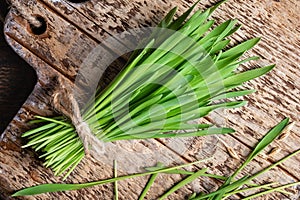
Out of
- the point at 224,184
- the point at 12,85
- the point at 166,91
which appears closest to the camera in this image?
the point at 166,91

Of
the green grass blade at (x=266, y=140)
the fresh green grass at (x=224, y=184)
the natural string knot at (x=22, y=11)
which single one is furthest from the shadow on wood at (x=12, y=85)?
the green grass blade at (x=266, y=140)

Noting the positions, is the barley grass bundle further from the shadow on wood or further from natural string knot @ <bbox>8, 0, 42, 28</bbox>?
natural string knot @ <bbox>8, 0, 42, 28</bbox>

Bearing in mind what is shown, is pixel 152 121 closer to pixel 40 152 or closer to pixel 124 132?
pixel 124 132

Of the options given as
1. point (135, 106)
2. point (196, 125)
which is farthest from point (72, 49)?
point (196, 125)

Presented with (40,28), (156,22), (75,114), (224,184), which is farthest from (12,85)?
(224,184)

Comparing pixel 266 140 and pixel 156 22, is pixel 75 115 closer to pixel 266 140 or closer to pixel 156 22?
pixel 156 22

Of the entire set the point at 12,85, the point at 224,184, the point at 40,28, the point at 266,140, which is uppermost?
the point at 40,28

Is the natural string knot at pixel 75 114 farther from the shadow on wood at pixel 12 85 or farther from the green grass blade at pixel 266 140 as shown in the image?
the green grass blade at pixel 266 140
